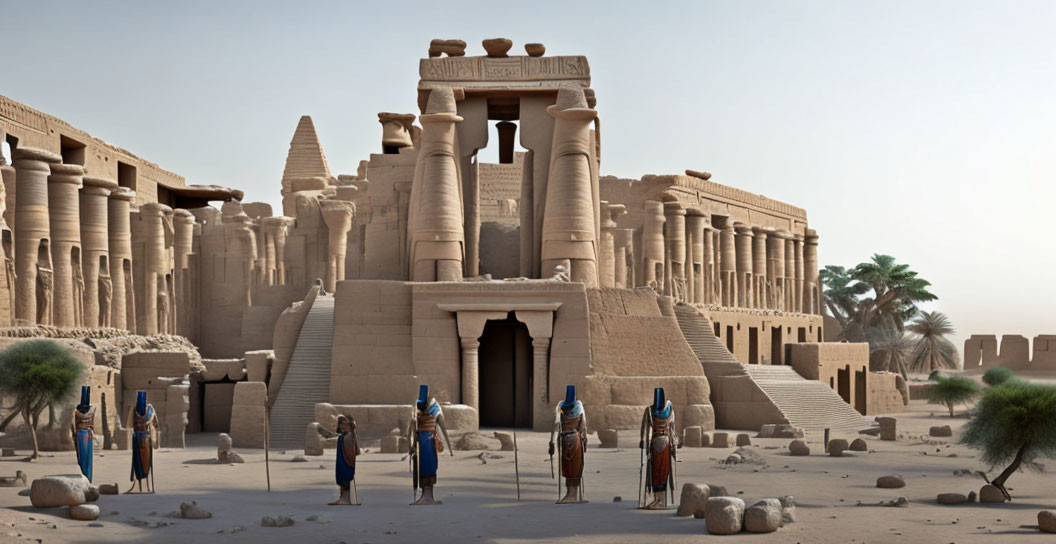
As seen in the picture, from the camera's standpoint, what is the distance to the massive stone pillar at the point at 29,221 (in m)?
27.3

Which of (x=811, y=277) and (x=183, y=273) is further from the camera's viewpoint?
(x=811, y=277)

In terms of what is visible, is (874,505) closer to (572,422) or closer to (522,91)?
(572,422)

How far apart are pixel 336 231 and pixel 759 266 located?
19822mm

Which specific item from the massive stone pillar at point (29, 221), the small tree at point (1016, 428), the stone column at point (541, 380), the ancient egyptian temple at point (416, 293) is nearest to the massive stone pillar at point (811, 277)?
the ancient egyptian temple at point (416, 293)

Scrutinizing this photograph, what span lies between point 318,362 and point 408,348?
1.85 metres

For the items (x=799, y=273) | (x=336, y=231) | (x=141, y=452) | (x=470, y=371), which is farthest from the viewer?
(x=799, y=273)

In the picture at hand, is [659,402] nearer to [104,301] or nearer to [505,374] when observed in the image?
[505,374]

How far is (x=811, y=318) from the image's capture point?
48.8 metres

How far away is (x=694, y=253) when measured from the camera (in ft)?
145

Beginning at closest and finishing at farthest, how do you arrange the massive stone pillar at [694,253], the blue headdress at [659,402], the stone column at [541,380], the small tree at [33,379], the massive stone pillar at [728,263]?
the blue headdress at [659,402]
the small tree at [33,379]
the stone column at [541,380]
the massive stone pillar at [694,253]
the massive stone pillar at [728,263]

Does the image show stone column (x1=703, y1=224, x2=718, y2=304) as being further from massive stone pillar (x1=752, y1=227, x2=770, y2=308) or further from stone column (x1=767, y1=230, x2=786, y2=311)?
stone column (x1=767, y1=230, x2=786, y2=311)

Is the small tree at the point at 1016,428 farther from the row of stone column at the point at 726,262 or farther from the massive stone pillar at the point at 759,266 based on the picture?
the massive stone pillar at the point at 759,266

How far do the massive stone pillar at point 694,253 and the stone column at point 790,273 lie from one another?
7.65 meters

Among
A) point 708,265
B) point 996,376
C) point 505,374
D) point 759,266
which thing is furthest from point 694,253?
point 505,374
